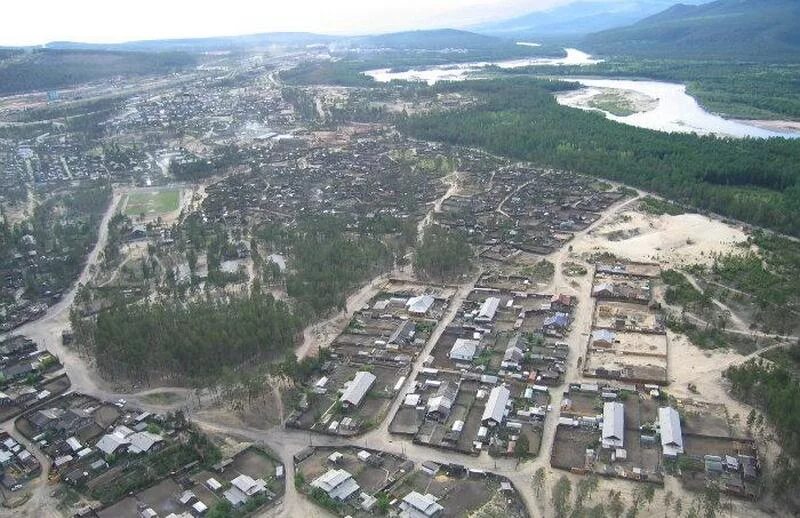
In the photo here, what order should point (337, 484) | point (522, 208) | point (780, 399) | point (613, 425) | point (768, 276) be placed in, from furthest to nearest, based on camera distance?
point (522, 208) → point (768, 276) → point (613, 425) → point (780, 399) → point (337, 484)

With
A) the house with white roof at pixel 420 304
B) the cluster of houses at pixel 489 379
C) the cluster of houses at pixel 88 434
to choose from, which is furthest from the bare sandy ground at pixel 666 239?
the cluster of houses at pixel 88 434

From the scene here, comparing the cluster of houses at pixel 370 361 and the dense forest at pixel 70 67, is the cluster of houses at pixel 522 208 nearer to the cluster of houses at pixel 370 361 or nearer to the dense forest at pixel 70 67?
the cluster of houses at pixel 370 361

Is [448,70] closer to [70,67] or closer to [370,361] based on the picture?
[70,67]

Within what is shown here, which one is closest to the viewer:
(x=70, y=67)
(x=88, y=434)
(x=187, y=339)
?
(x=88, y=434)

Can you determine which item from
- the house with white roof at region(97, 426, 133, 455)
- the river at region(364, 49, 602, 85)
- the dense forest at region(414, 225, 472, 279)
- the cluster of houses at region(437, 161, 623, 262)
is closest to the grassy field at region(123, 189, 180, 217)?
the cluster of houses at region(437, 161, 623, 262)

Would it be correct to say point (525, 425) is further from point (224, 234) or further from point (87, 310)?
point (224, 234)

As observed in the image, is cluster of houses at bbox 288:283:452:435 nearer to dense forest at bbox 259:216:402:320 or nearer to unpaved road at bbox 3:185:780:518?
unpaved road at bbox 3:185:780:518

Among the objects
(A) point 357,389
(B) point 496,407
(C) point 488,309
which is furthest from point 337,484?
(C) point 488,309
